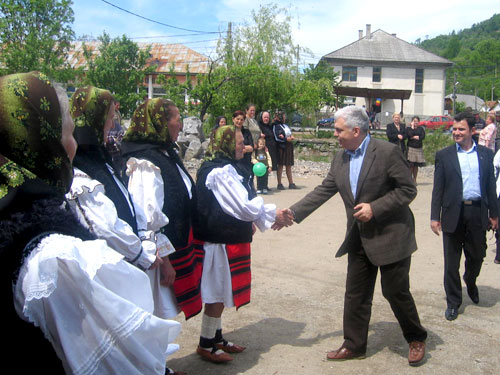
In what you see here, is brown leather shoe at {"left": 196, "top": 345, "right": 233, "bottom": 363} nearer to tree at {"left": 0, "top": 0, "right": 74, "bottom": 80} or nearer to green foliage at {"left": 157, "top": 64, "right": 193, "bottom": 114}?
green foliage at {"left": 157, "top": 64, "right": 193, "bottom": 114}

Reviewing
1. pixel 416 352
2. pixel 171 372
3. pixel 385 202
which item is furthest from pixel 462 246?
pixel 171 372

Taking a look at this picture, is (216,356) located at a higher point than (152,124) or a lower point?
lower

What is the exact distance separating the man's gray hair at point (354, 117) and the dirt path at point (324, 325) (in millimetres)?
1875

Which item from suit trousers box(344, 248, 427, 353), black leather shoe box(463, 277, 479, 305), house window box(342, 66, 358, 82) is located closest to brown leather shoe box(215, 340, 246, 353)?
suit trousers box(344, 248, 427, 353)

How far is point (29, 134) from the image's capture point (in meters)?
1.37

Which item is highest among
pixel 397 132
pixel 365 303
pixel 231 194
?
pixel 397 132

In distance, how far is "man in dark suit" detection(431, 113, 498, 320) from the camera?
4.89 m

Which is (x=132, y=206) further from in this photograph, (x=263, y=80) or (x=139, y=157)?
(x=263, y=80)

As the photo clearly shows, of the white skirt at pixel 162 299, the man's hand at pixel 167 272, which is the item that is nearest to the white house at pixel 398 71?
the white skirt at pixel 162 299

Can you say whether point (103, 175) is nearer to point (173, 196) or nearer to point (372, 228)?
point (173, 196)

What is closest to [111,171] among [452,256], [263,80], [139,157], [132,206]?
[132,206]

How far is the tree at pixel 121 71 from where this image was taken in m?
25.5

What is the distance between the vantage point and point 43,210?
1.33 metres

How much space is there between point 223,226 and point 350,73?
59113mm
